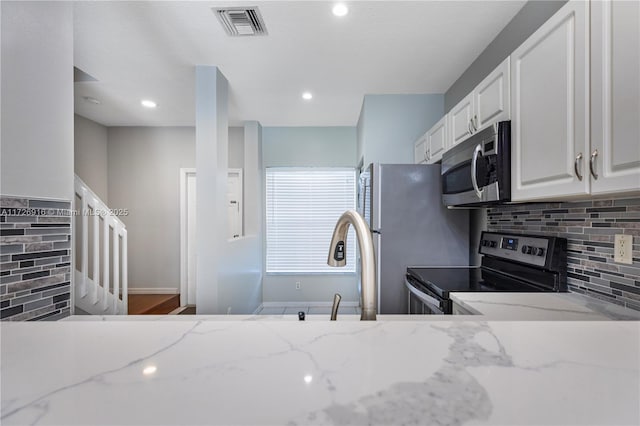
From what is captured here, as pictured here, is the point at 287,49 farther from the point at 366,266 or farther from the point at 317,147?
the point at 366,266

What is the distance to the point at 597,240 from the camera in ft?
4.37

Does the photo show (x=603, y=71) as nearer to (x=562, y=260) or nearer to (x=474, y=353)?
(x=562, y=260)

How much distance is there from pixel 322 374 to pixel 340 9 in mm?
1988

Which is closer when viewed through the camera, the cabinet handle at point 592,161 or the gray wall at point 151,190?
the cabinet handle at point 592,161

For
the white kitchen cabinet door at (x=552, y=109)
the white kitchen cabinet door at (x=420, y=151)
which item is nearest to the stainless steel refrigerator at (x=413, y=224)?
the white kitchen cabinet door at (x=420, y=151)

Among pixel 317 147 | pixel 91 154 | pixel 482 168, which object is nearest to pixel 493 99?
pixel 482 168

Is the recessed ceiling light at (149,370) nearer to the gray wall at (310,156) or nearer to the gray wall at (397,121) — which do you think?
the gray wall at (397,121)

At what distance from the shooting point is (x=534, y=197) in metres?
1.32

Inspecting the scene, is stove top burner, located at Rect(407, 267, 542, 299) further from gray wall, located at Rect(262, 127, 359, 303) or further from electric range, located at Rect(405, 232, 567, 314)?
gray wall, located at Rect(262, 127, 359, 303)

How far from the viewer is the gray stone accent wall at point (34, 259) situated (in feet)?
2.62

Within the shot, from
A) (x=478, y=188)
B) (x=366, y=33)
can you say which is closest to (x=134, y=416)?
(x=478, y=188)

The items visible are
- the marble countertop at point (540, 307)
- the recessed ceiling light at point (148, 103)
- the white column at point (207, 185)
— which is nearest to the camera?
the marble countertop at point (540, 307)

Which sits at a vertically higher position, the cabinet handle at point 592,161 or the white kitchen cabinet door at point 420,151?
the white kitchen cabinet door at point 420,151

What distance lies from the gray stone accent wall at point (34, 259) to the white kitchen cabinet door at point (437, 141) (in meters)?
2.29
